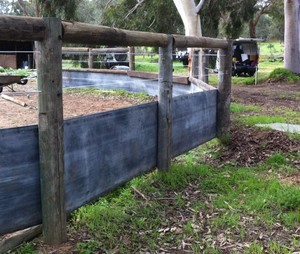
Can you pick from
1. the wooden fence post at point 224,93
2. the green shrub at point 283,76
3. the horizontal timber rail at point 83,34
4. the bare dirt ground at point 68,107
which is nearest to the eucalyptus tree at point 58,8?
the bare dirt ground at point 68,107

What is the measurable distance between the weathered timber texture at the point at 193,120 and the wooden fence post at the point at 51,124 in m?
2.02

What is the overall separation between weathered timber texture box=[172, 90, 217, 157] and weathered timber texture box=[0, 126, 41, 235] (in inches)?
83.8

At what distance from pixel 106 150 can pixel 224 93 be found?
281 cm

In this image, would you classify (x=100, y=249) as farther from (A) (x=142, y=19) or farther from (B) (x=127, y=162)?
(A) (x=142, y=19)

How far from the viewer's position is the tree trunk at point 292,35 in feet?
55.3

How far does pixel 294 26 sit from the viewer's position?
17.0m

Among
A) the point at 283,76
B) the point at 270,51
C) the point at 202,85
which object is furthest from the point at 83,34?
the point at 270,51

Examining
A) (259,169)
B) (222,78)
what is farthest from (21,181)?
(222,78)

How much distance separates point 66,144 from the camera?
2961 millimetres

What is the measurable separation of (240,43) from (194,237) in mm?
19304

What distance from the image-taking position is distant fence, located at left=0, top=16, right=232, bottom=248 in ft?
8.68

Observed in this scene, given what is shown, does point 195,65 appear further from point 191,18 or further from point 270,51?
point 270,51

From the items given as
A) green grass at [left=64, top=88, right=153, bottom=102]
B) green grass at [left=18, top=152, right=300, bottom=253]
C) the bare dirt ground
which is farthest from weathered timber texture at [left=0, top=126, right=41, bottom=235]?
green grass at [left=64, top=88, right=153, bottom=102]

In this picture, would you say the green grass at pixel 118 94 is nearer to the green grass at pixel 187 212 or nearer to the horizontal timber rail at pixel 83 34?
the horizontal timber rail at pixel 83 34
